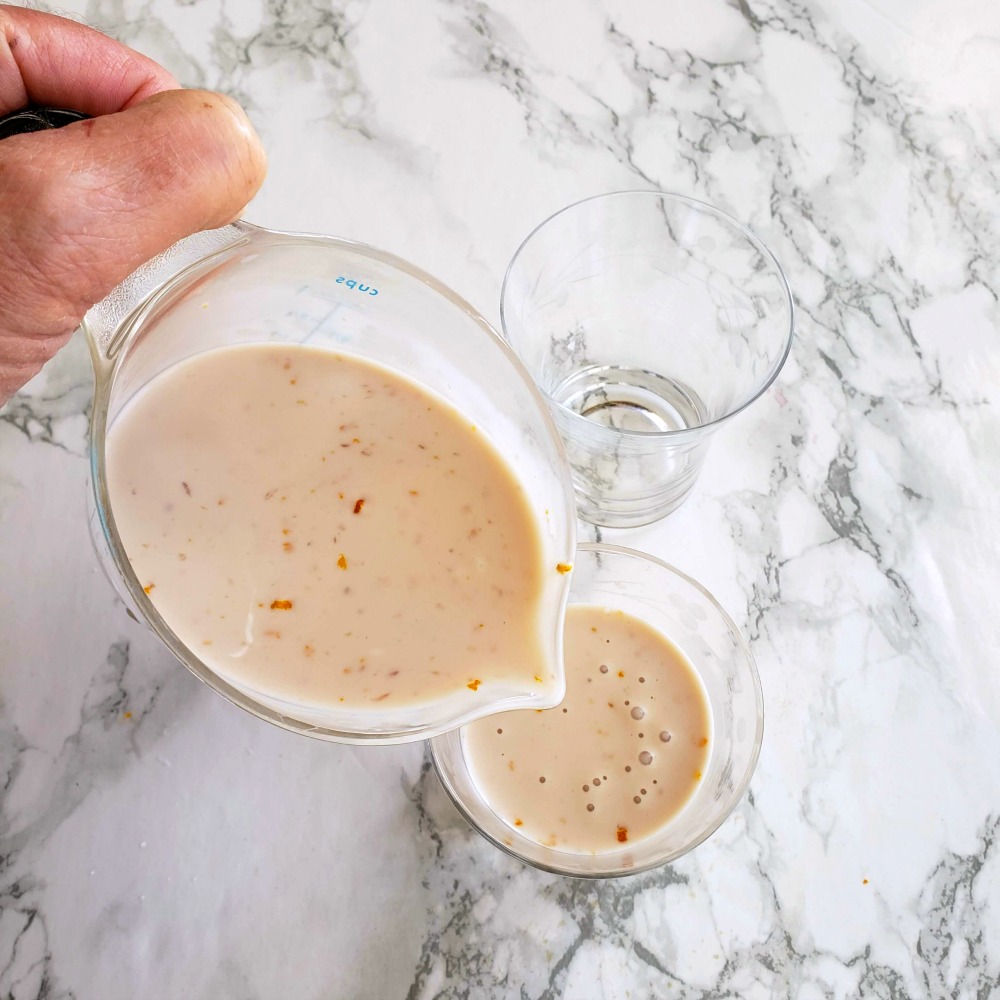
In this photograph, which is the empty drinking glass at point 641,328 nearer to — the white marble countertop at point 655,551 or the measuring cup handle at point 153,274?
the white marble countertop at point 655,551

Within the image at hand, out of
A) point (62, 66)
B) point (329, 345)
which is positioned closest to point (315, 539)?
point (329, 345)

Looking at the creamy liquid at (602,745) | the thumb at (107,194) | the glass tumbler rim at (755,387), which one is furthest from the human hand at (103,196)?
the creamy liquid at (602,745)

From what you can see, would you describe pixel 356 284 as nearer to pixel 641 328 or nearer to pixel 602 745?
pixel 641 328

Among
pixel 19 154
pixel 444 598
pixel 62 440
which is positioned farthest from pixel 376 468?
pixel 62 440

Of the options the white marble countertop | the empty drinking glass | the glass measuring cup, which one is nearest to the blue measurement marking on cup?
the glass measuring cup

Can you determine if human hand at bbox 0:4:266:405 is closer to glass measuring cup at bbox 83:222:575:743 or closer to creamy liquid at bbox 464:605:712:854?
glass measuring cup at bbox 83:222:575:743

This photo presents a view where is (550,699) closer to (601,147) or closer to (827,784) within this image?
(827,784)
